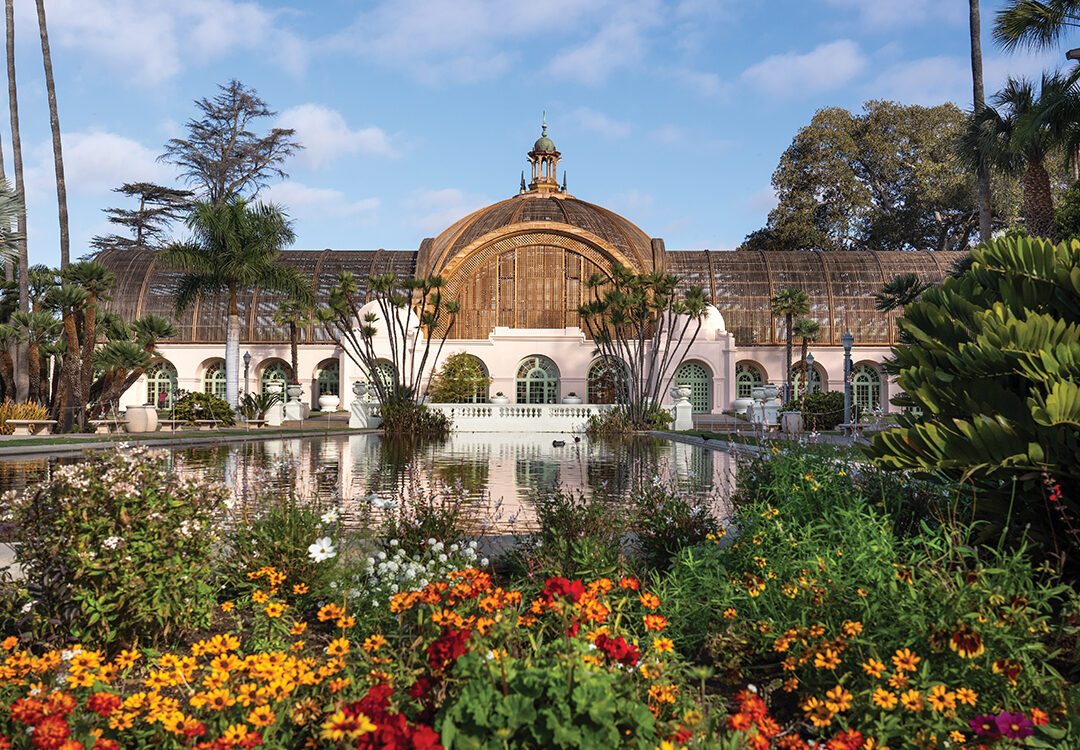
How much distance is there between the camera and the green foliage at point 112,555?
3.19 metres

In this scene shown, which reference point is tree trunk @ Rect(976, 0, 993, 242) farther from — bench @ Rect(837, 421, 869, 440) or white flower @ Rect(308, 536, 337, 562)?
white flower @ Rect(308, 536, 337, 562)

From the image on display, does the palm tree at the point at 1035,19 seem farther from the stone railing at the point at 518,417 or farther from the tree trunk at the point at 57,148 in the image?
the tree trunk at the point at 57,148

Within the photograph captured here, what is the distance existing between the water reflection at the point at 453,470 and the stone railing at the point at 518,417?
25.1 ft

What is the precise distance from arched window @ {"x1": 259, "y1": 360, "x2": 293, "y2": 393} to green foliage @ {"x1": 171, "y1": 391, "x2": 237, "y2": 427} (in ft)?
45.1

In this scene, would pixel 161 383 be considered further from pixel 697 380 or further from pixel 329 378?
pixel 697 380

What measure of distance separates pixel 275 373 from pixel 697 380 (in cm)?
2227

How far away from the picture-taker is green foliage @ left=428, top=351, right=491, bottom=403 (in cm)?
3328

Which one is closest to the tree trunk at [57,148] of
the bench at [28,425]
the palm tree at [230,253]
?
the palm tree at [230,253]

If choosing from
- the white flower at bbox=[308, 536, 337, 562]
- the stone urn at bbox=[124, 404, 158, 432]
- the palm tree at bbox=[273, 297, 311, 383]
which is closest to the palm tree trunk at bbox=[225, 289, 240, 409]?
the stone urn at bbox=[124, 404, 158, 432]

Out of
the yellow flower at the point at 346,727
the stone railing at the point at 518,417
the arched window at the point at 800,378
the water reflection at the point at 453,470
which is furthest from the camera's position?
the arched window at the point at 800,378

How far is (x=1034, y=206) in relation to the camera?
17.4 meters

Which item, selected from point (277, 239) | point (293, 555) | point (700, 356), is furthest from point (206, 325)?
point (293, 555)

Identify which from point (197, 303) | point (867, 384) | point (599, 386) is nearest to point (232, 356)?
point (197, 303)

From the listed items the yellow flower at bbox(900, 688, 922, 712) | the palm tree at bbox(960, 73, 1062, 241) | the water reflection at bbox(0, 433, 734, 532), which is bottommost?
the water reflection at bbox(0, 433, 734, 532)
